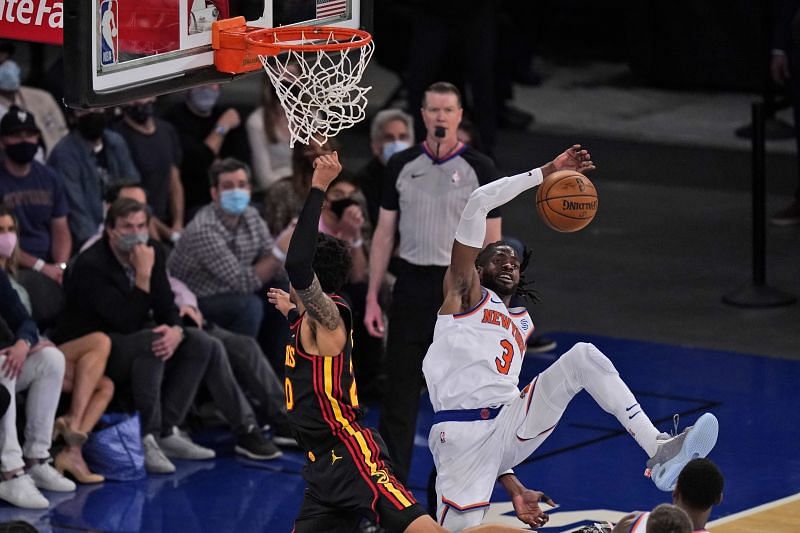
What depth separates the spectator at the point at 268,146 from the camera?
47.2 ft

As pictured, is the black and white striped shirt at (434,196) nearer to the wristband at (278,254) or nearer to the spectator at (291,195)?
the wristband at (278,254)

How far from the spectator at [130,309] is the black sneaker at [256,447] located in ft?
1.86

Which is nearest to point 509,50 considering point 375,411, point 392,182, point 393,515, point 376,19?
point 376,19

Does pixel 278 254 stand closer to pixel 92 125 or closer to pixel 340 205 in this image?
pixel 340 205

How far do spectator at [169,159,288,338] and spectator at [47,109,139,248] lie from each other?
34.5 inches

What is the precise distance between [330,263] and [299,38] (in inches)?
65.6

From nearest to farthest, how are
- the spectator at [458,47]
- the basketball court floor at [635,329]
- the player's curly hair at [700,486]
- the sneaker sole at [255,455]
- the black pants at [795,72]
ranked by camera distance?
the player's curly hair at [700,486] → the basketball court floor at [635,329] → the sneaker sole at [255,455] → the spectator at [458,47] → the black pants at [795,72]

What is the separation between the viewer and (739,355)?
13.5 meters

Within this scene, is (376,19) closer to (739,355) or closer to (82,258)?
(739,355)

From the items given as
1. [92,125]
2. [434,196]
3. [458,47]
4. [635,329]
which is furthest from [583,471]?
[458,47]

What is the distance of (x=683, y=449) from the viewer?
309 inches

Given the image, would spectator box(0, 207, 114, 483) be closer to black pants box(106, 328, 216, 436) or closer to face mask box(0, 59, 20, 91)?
black pants box(106, 328, 216, 436)

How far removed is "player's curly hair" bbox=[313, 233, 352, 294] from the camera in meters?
8.30

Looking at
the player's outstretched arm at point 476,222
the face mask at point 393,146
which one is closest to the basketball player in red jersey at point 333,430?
the player's outstretched arm at point 476,222
